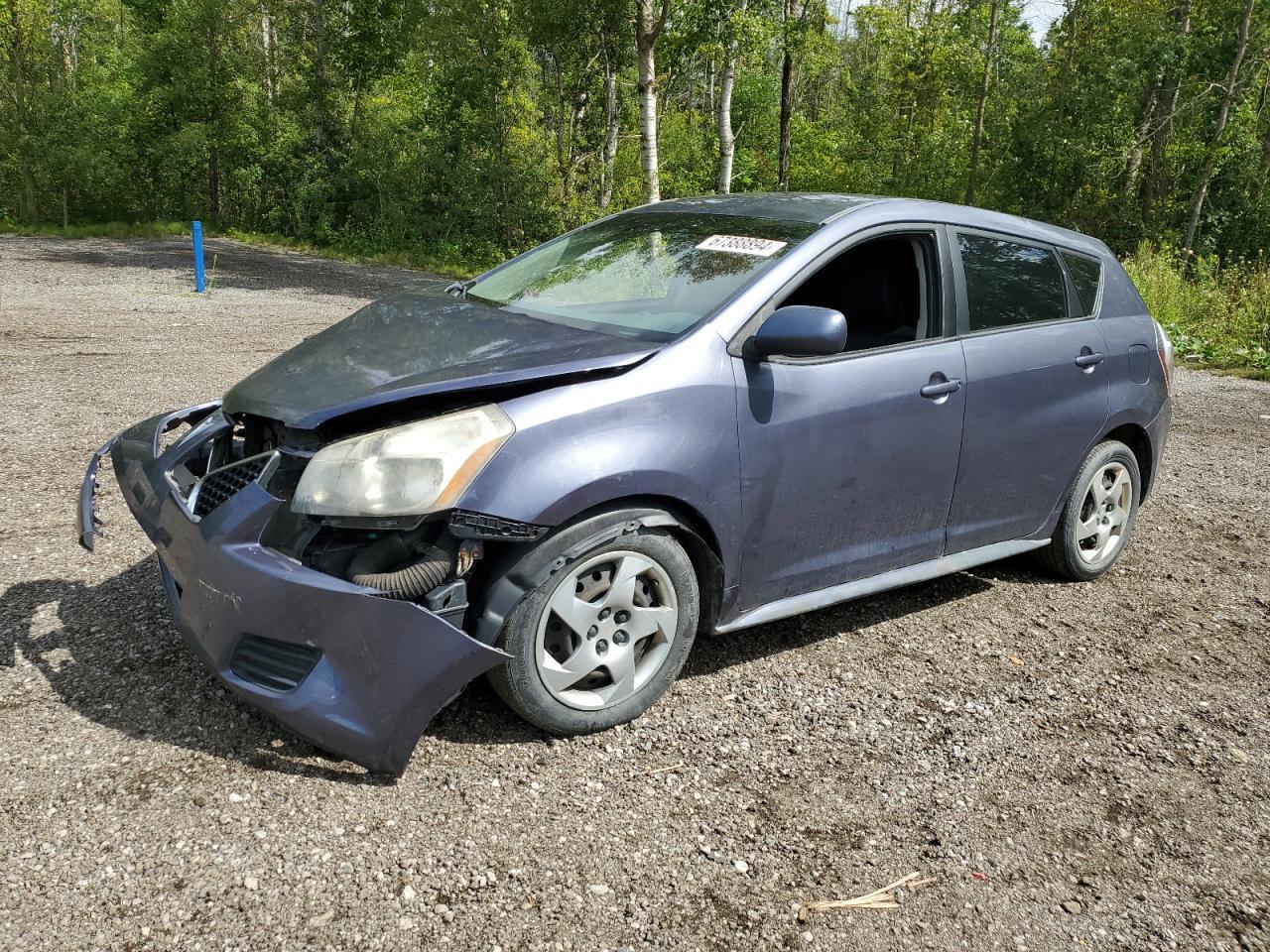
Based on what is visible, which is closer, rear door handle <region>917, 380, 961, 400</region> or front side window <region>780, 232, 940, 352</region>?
rear door handle <region>917, 380, 961, 400</region>

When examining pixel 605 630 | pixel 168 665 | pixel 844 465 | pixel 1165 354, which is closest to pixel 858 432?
pixel 844 465

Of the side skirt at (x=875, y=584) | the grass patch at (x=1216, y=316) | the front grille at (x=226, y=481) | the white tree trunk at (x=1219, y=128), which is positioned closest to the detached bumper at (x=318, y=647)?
the front grille at (x=226, y=481)

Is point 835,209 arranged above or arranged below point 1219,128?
below

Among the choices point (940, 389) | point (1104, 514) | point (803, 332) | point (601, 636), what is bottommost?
point (1104, 514)

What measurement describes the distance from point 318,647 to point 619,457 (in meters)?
1.00

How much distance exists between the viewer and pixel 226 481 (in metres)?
3.19

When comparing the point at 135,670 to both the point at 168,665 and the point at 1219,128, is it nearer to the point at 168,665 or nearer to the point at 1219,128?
the point at 168,665

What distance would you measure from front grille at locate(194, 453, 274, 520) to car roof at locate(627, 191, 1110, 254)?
2.00 meters

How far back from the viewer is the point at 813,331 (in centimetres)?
333

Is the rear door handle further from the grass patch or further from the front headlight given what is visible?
the grass patch

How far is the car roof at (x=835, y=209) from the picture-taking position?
4035 millimetres

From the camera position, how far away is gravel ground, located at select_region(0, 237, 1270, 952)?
2508 millimetres

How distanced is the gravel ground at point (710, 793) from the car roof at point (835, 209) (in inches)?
65.5

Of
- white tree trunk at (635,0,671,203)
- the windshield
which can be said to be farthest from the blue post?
the windshield
